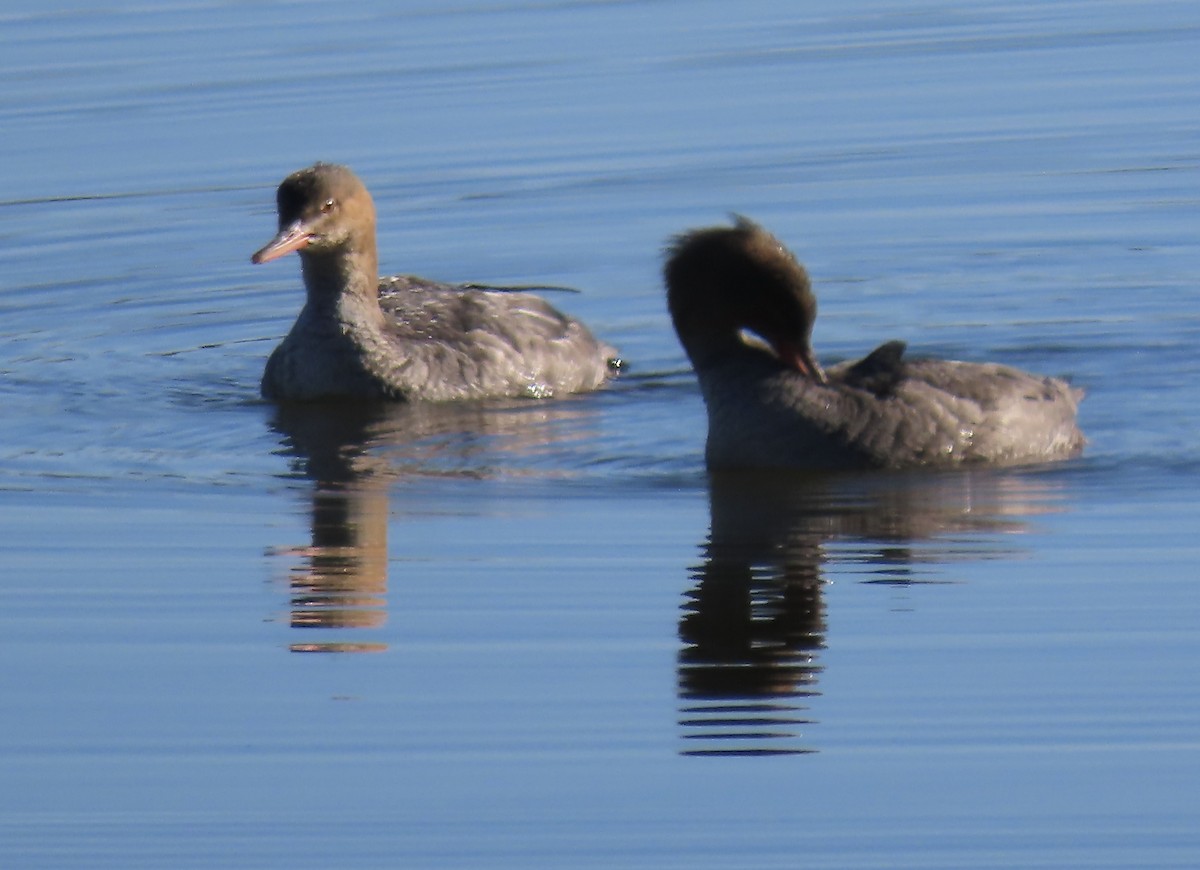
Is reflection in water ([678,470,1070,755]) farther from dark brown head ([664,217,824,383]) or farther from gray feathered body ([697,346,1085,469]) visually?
dark brown head ([664,217,824,383])

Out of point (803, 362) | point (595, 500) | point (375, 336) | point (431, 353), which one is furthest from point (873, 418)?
point (375, 336)

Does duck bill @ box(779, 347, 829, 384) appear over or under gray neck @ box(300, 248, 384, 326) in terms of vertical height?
under

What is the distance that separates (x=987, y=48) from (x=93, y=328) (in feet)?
32.2

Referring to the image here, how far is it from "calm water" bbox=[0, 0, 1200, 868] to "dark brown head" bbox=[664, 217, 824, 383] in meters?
0.70

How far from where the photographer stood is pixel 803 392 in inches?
479

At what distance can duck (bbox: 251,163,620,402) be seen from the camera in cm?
1476

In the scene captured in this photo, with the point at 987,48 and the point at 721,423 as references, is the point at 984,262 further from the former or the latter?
the point at 987,48

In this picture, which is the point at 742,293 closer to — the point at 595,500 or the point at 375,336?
the point at 595,500

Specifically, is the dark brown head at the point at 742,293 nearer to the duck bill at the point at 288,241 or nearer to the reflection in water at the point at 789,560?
the reflection in water at the point at 789,560

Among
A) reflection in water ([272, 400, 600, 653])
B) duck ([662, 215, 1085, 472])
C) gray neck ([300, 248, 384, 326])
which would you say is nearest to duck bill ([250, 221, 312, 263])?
gray neck ([300, 248, 384, 326])

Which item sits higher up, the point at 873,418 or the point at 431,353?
the point at 431,353

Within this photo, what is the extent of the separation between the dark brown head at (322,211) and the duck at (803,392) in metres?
3.02

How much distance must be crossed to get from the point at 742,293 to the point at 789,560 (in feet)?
7.00

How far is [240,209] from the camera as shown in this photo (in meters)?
19.1
